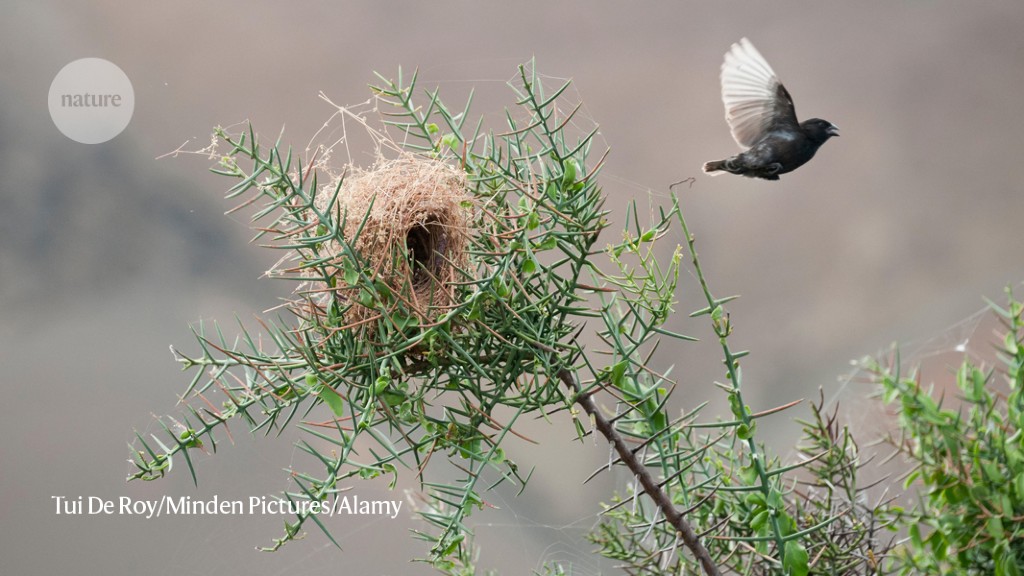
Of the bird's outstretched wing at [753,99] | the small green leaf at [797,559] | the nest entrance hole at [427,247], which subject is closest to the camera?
→ the small green leaf at [797,559]

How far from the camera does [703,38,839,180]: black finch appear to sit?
3.46 feet

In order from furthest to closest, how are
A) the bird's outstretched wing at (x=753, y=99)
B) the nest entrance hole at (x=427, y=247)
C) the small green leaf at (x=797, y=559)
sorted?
the bird's outstretched wing at (x=753, y=99)
the nest entrance hole at (x=427, y=247)
the small green leaf at (x=797, y=559)

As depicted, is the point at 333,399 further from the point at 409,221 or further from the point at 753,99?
the point at 753,99

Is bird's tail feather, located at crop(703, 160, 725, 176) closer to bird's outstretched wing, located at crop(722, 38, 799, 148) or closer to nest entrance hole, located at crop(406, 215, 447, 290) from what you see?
bird's outstretched wing, located at crop(722, 38, 799, 148)

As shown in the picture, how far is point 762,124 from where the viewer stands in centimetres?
106

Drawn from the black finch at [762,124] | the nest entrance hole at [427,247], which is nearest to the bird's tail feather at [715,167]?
the black finch at [762,124]

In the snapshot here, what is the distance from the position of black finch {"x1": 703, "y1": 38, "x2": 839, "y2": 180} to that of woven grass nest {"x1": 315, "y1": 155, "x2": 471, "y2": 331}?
704 millimetres

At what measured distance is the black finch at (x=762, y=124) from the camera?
1055 millimetres

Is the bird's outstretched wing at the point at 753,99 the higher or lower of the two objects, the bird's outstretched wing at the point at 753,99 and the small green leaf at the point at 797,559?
the higher

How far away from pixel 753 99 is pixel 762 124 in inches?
1.3

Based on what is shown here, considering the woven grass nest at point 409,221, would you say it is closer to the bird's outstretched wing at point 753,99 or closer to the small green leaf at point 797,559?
the small green leaf at point 797,559

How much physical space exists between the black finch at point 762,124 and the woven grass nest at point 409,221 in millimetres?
704

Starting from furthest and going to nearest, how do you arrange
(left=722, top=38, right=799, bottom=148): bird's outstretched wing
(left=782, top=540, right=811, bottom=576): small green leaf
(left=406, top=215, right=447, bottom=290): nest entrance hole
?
(left=722, top=38, right=799, bottom=148): bird's outstretched wing, (left=406, top=215, right=447, bottom=290): nest entrance hole, (left=782, top=540, right=811, bottom=576): small green leaf

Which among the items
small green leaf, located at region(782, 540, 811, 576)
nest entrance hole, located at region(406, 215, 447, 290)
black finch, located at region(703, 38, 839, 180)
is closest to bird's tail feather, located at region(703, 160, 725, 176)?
black finch, located at region(703, 38, 839, 180)
